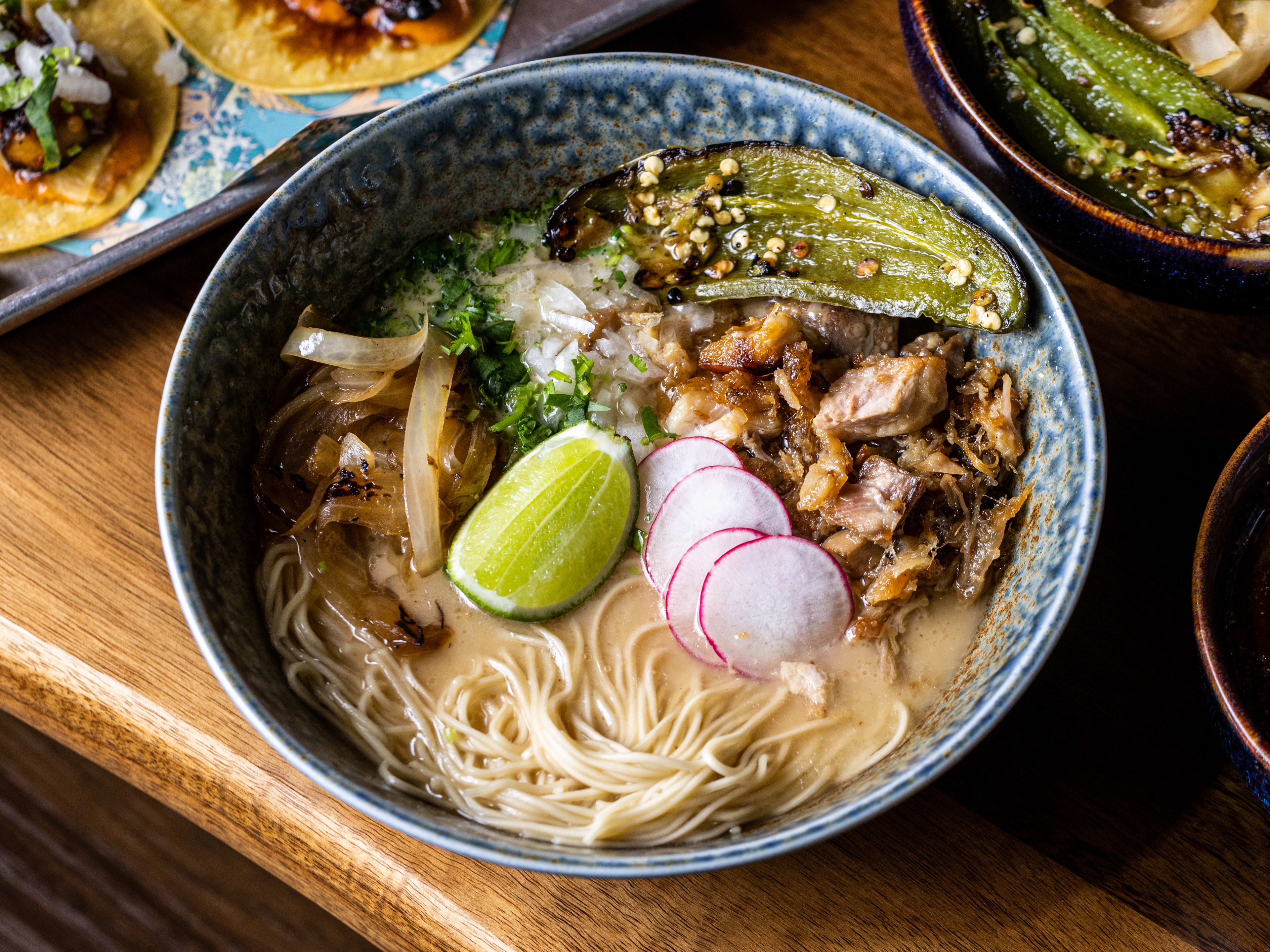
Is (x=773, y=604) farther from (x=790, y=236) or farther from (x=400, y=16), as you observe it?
(x=400, y=16)

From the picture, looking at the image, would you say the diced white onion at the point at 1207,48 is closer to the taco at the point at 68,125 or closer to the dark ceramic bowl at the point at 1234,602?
the dark ceramic bowl at the point at 1234,602

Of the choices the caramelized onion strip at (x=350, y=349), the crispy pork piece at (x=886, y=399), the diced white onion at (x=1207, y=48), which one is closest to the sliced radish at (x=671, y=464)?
the crispy pork piece at (x=886, y=399)

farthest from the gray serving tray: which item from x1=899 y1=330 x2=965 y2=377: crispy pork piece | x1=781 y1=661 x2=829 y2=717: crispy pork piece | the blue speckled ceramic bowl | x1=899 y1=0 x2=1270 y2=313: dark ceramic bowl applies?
x1=781 y1=661 x2=829 y2=717: crispy pork piece

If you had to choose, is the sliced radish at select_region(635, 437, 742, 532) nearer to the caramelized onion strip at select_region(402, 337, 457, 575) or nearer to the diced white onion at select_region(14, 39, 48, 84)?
the caramelized onion strip at select_region(402, 337, 457, 575)

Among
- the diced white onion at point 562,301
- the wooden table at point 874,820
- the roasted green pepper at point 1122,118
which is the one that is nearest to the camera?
the wooden table at point 874,820

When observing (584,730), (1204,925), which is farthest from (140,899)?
(1204,925)

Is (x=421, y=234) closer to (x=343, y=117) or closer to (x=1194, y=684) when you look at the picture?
(x=343, y=117)
